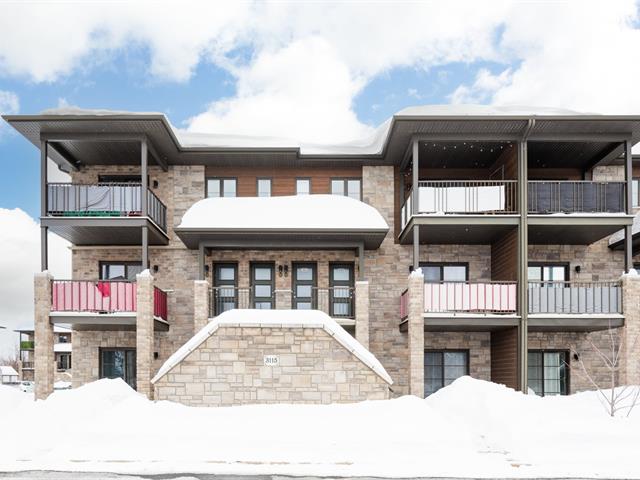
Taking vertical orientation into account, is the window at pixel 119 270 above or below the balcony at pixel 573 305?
above

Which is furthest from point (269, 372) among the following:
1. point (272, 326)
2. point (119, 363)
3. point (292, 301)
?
point (119, 363)

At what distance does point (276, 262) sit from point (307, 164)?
3.86 meters

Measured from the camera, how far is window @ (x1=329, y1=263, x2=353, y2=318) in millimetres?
20484

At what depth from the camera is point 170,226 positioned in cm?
2092

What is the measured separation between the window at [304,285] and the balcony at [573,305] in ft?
24.4

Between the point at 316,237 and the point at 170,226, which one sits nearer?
the point at 316,237

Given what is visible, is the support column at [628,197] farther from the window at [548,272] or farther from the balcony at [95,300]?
the balcony at [95,300]

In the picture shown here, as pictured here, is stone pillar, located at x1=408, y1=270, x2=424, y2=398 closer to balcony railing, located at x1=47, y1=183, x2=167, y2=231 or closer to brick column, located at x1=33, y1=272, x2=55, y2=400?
balcony railing, located at x1=47, y1=183, x2=167, y2=231

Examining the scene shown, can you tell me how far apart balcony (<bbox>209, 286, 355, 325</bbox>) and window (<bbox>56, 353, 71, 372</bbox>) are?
4124 cm

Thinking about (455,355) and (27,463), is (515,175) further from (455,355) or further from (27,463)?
(27,463)

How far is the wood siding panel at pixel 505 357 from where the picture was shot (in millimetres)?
18297

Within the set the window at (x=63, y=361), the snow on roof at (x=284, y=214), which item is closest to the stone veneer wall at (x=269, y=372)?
the snow on roof at (x=284, y=214)

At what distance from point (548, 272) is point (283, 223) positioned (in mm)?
9948

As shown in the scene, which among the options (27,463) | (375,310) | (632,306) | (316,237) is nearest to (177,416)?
(27,463)
